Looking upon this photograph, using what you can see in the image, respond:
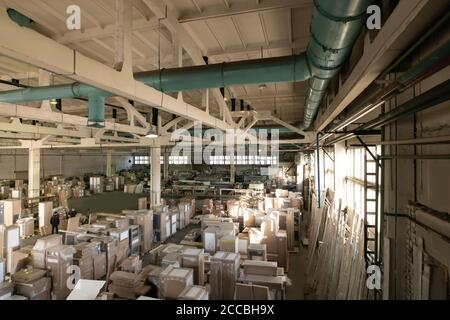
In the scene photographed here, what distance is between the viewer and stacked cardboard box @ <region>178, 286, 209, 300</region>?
304 centimetres

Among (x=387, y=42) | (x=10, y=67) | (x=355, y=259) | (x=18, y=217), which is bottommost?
(x=18, y=217)

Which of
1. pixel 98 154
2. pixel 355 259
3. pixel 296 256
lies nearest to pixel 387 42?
pixel 355 259

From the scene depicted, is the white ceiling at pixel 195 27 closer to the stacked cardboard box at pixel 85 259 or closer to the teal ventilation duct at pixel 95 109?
the teal ventilation duct at pixel 95 109

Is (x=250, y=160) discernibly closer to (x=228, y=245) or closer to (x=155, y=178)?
(x=155, y=178)

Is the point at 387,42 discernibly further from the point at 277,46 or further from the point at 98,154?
the point at 98,154

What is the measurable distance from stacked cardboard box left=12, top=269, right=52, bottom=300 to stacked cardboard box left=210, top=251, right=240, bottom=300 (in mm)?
2759

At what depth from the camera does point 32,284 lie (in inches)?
158

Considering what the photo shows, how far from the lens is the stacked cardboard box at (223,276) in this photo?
13.2ft

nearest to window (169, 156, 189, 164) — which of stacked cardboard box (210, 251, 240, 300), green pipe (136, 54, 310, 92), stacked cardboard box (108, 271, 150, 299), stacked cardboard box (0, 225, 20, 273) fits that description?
stacked cardboard box (0, 225, 20, 273)

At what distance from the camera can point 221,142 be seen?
984 cm

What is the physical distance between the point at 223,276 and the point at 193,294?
40.5 inches
